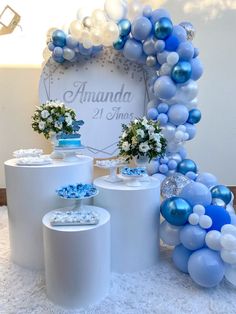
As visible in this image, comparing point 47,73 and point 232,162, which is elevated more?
point 47,73

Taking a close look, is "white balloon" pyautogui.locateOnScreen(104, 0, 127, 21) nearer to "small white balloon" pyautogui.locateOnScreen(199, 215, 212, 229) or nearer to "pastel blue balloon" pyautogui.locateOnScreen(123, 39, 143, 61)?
"pastel blue balloon" pyautogui.locateOnScreen(123, 39, 143, 61)

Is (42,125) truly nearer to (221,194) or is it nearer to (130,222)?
(130,222)

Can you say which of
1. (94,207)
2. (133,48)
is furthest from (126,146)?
(133,48)

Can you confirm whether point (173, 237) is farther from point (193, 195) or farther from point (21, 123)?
point (21, 123)

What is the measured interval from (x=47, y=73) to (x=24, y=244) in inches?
62.1

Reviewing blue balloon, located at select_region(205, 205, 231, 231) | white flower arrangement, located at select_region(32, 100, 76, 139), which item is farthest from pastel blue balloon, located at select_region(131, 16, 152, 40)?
blue balloon, located at select_region(205, 205, 231, 231)

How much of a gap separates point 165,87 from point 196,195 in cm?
94

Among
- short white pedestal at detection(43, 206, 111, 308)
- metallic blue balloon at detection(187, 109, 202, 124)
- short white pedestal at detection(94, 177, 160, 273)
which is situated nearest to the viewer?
short white pedestal at detection(43, 206, 111, 308)

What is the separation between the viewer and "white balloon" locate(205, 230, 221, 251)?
170 centimetres

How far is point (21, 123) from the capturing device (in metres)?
3.19

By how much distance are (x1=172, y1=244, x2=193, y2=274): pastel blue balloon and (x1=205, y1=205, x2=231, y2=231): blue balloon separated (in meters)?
0.21

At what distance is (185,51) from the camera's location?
2.38m

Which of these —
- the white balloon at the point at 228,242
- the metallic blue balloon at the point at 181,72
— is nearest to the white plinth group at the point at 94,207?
the white balloon at the point at 228,242

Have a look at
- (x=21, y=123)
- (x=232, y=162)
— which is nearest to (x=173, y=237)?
(x=232, y=162)
